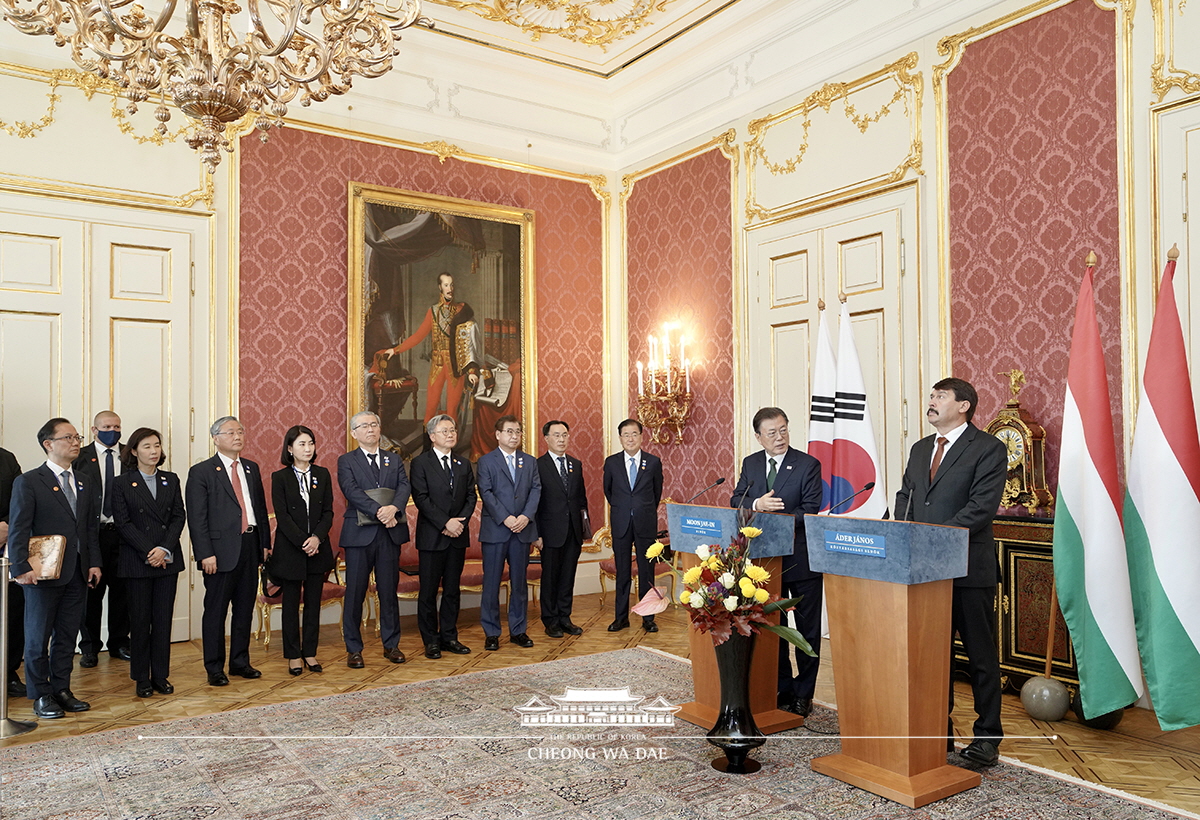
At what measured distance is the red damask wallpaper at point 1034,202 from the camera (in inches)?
206

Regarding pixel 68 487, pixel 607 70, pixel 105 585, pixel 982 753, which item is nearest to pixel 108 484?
pixel 105 585

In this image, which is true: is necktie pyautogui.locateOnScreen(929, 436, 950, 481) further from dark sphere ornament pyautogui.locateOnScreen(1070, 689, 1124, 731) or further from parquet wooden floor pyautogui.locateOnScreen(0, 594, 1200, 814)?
dark sphere ornament pyautogui.locateOnScreen(1070, 689, 1124, 731)

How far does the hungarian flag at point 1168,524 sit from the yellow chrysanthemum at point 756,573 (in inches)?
80.0

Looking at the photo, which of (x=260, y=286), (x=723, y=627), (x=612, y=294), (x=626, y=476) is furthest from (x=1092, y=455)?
(x=260, y=286)

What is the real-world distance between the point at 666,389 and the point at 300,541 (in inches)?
142

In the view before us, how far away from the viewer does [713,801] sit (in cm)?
354

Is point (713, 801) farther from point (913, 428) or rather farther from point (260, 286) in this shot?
point (260, 286)

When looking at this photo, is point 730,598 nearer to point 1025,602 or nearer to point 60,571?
point 1025,602

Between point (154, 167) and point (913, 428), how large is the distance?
5.73 metres

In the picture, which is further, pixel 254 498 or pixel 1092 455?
pixel 254 498

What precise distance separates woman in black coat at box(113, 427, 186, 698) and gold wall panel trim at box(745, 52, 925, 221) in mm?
4806

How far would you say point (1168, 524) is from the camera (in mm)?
4293

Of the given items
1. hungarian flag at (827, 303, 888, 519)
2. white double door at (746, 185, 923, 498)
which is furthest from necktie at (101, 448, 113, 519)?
white double door at (746, 185, 923, 498)

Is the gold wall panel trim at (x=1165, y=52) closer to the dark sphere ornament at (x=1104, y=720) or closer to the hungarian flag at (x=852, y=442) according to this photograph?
the hungarian flag at (x=852, y=442)
